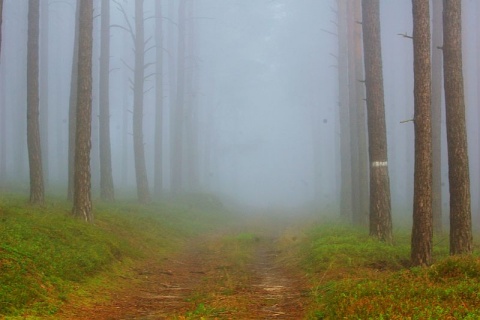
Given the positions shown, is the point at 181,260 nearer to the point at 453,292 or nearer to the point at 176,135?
the point at 453,292

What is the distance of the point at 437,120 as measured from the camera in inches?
699

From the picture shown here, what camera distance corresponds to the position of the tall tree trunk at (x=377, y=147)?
13906mm

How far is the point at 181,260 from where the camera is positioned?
570 inches

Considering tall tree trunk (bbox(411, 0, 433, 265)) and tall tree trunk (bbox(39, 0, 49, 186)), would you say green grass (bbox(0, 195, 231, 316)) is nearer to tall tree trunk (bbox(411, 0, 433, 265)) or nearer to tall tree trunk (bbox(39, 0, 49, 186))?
tall tree trunk (bbox(411, 0, 433, 265))

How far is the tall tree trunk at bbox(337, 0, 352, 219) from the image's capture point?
24.7m

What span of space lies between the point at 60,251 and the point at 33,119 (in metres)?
6.73

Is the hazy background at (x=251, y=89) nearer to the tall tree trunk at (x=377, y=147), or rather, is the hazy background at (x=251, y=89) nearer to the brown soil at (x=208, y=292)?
the brown soil at (x=208, y=292)

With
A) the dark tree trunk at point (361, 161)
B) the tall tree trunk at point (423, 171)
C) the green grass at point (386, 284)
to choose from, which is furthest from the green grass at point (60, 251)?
the dark tree trunk at point (361, 161)

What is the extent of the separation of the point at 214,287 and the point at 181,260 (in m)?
4.59

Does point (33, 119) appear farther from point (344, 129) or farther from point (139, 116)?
point (344, 129)

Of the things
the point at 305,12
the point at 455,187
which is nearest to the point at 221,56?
the point at 305,12

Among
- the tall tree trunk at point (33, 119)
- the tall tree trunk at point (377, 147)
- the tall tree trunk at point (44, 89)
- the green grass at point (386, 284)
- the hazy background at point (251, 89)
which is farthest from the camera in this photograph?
the hazy background at point (251, 89)

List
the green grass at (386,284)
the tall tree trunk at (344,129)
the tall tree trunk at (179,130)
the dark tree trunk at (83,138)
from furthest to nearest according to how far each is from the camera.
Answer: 1. the tall tree trunk at (179,130)
2. the tall tree trunk at (344,129)
3. the dark tree trunk at (83,138)
4. the green grass at (386,284)

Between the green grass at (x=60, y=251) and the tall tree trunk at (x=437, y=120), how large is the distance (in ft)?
29.2
